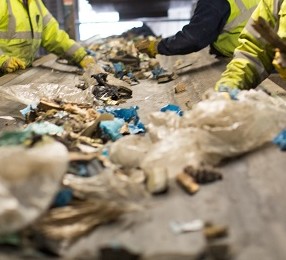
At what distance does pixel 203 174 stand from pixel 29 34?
3.40m

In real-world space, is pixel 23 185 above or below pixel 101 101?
above

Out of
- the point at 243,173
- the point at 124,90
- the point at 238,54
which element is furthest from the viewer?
the point at 124,90

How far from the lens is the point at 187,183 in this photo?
146 centimetres

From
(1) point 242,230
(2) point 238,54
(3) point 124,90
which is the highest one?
(1) point 242,230

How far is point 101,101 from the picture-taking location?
2.99 m

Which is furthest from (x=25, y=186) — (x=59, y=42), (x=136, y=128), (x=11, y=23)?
(x=59, y=42)

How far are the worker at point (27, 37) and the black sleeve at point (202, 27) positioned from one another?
847 millimetres

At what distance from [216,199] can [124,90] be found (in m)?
1.92

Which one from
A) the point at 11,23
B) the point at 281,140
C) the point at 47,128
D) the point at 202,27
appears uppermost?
the point at 281,140

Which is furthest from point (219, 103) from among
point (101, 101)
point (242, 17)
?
point (242, 17)

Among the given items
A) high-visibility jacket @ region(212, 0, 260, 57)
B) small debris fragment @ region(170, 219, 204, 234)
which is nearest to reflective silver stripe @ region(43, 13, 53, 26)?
high-visibility jacket @ region(212, 0, 260, 57)

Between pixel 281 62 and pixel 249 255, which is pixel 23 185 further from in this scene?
pixel 281 62

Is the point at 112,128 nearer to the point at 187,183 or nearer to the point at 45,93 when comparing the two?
the point at 187,183

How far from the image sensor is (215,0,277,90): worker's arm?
2562mm
